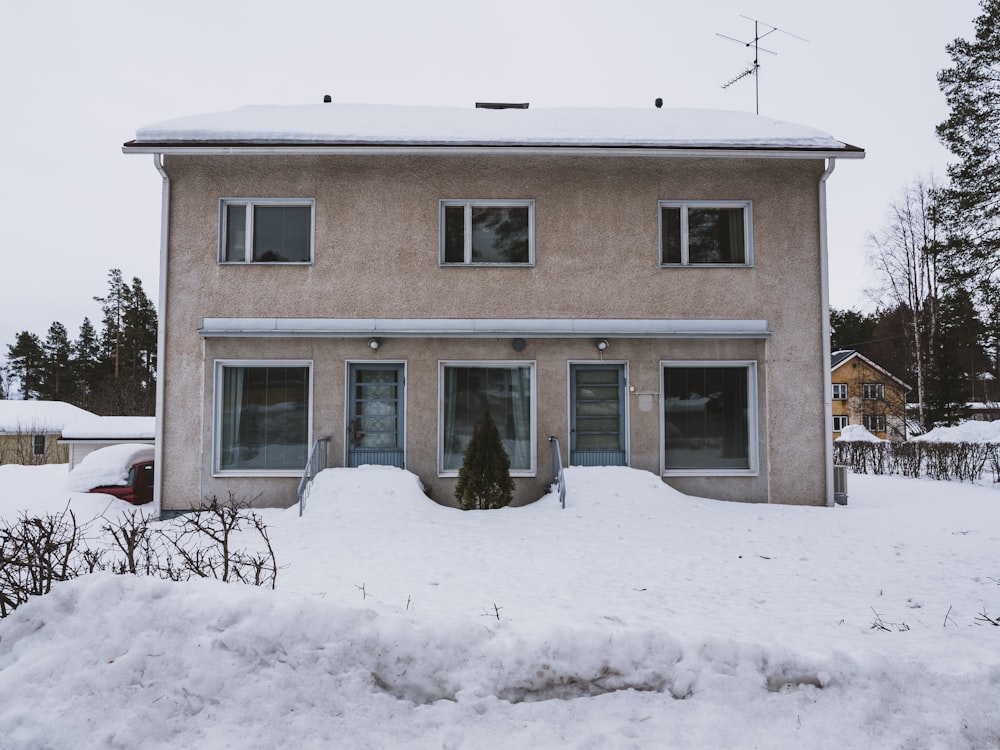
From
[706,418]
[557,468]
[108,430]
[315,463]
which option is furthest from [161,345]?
[706,418]

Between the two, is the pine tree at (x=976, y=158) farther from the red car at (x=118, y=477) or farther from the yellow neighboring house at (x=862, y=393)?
the red car at (x=118, y=477)

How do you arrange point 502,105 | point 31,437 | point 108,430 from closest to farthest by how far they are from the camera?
point 502,105 → point 108,430 → point 31,437

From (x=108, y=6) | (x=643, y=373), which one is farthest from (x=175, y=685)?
(x=108, y=6)

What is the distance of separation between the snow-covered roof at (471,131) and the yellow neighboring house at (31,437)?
110 feet

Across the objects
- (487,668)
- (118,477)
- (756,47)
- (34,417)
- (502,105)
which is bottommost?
(487,668)

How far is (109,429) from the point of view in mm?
13406

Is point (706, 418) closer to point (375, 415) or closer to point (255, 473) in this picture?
point (375, 415)

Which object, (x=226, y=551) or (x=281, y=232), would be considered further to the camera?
(x=281, y=232)

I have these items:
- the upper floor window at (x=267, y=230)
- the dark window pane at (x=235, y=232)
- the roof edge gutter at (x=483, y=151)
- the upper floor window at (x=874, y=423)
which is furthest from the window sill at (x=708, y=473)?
the upper floor window at (x=874, y=423)

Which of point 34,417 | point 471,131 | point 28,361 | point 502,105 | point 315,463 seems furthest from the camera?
point 28,361

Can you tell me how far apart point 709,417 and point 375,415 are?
541 cm

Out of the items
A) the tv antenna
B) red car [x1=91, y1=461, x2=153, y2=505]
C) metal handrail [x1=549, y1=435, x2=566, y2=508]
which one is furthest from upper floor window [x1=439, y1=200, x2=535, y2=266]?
the tv antenna

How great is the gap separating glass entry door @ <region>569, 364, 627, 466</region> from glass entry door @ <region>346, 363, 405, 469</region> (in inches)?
110

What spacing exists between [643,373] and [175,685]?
8054 mm
